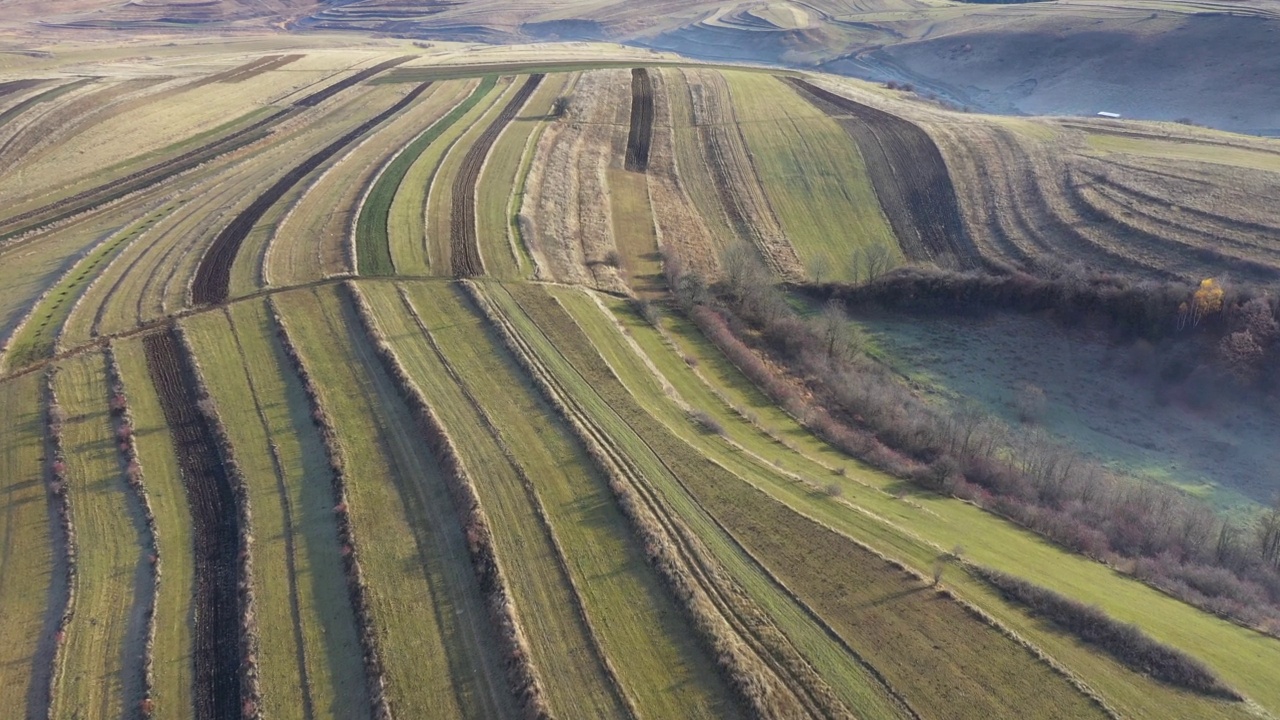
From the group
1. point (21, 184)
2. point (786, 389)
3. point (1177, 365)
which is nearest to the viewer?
point (786, 389)

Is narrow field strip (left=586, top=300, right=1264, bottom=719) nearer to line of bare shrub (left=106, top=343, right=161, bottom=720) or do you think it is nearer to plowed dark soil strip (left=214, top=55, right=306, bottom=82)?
line of bare shrub (left=106, top=343, right=161, bottom=720)

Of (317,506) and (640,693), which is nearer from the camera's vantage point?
(640,693)

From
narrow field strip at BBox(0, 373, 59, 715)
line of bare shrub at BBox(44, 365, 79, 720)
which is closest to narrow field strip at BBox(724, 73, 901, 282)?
line of bare shrub at BBox(44, 365, 79, 720)

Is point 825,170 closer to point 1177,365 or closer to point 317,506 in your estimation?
point 1177,365

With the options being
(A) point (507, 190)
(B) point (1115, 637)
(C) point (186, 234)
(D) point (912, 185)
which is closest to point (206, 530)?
(B) point (1115, 637)

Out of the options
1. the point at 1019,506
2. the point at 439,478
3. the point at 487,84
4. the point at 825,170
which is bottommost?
the point at 1019,506

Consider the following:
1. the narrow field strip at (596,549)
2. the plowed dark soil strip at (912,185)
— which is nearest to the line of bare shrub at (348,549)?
the narrow field strip at (596,549)

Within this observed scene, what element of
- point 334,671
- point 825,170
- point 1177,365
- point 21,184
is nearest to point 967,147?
point 825,170
